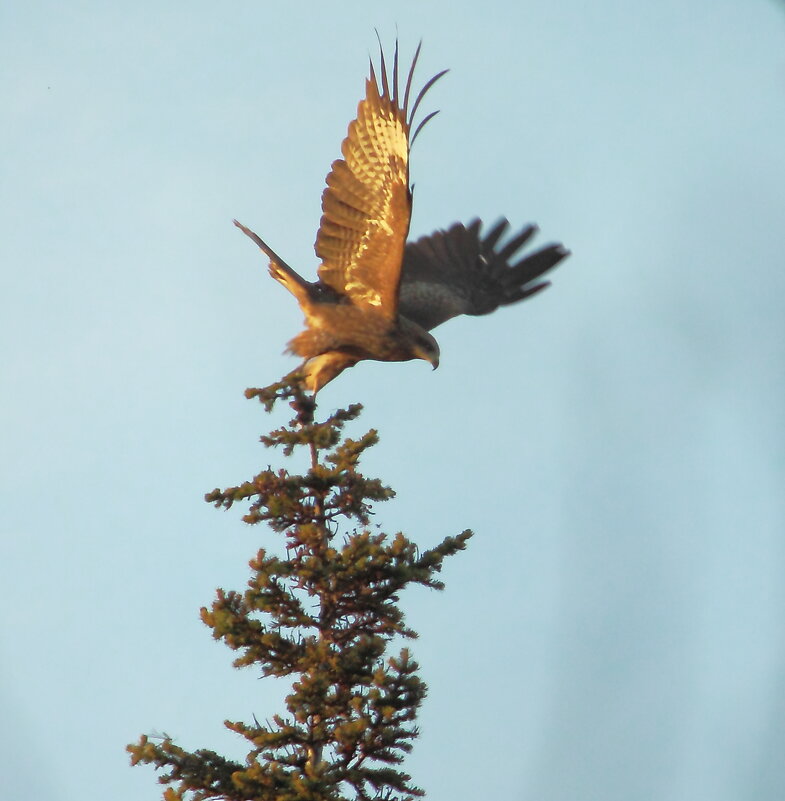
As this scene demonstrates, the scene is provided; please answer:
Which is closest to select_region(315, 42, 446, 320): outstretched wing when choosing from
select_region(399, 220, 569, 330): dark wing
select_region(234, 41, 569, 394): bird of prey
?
select_region(234, 41, 569, 394): bird of prey

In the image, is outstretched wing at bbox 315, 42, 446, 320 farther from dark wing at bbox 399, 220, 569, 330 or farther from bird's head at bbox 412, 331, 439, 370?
dark wing at bbox 399, 220, 569, 330

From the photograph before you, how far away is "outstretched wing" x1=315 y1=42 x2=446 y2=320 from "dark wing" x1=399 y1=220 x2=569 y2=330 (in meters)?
2.01

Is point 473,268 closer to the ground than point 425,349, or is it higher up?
higher up

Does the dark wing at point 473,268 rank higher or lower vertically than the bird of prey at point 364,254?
higher

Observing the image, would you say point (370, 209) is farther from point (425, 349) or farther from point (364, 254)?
point (425, 349)

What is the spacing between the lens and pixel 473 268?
12.8m

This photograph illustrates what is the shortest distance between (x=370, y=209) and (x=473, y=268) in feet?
10.1

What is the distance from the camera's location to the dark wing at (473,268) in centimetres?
1228

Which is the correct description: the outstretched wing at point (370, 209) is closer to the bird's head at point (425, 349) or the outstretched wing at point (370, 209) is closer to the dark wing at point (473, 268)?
the bird's head at point (425, 349)

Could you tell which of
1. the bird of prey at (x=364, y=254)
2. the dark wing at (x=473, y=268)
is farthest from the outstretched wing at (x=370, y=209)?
the dark wing at (x=473, y=268)

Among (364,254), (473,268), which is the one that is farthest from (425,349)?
(473,268)

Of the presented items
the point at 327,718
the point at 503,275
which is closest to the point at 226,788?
the point at 327,718

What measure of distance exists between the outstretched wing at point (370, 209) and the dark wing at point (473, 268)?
2009 millimetres

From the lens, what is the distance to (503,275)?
12.8 metres
